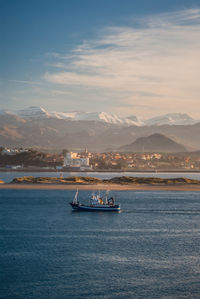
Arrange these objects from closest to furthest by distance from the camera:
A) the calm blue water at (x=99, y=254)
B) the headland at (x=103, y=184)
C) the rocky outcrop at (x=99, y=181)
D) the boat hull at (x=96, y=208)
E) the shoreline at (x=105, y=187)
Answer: the calm blue water at (x=99, y=254) < the boat hull at (x=96, y=208) < the shoreline at (x=105, y=187) < the headland at (x=103, y=184) < the rocky outcrop at (x=99, y=181)

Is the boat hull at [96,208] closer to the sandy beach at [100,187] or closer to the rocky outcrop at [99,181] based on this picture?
the sandy beach at [100,187]

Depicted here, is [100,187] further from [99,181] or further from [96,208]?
Result: [96,208]

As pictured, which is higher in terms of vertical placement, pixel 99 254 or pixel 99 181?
pixel 99 181

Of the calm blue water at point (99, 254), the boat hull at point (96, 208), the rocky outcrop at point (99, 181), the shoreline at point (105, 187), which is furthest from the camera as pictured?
the rocky outcrop at point (99, 181)

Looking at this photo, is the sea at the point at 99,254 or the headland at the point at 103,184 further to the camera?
the headland at the point at 103,184

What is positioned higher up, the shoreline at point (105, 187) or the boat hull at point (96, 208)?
the shoreline at point (105, 187)

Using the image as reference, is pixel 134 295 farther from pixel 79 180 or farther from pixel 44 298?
pixel 79 180

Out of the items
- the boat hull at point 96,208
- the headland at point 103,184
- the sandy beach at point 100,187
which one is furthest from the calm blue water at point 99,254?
the headland at point 103,184

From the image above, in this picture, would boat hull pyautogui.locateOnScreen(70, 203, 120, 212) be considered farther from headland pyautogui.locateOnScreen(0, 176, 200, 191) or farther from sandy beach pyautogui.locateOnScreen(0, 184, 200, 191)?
headland pyautogui.locateOnScreen(0, 176, 200, 191)

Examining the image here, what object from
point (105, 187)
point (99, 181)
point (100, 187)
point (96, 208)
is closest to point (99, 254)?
point (96, 208)

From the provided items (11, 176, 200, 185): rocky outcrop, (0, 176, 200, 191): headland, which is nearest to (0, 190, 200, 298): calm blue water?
(0, 176, 200, 191): headland
